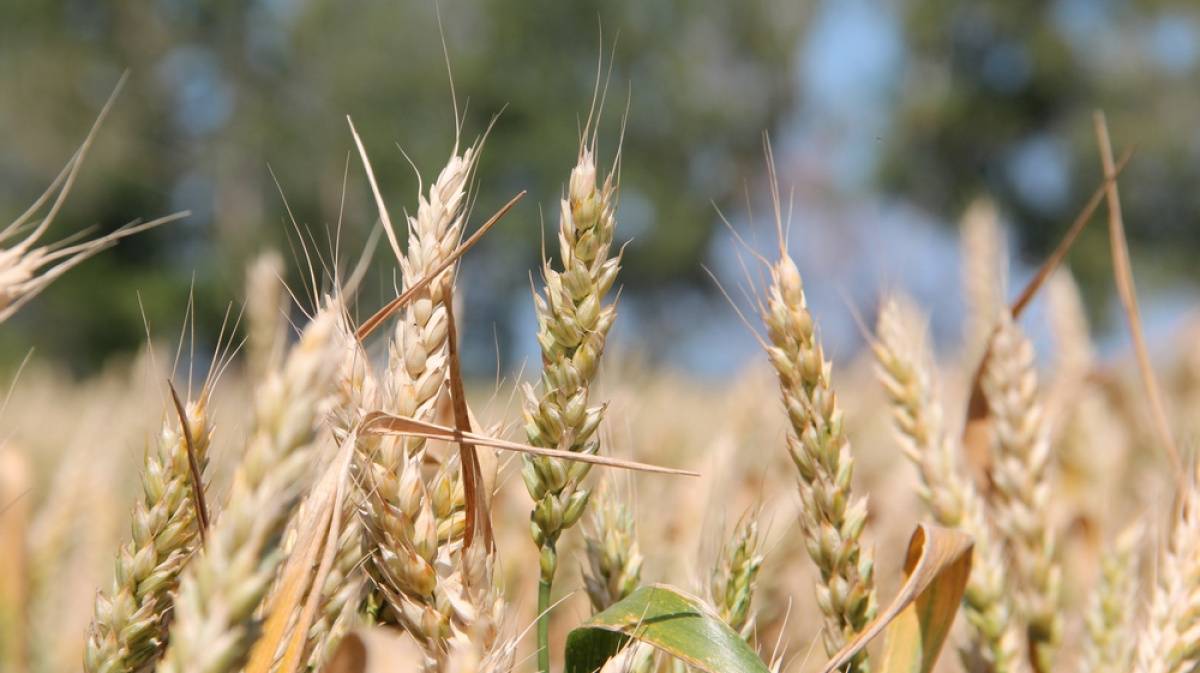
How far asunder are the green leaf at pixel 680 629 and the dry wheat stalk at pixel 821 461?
0.28 ft

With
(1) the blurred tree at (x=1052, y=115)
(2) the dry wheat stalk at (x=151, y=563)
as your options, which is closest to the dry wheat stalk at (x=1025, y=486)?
(2) the dry wheat stalk at (x=151, y=563)

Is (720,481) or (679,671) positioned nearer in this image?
(679,671)

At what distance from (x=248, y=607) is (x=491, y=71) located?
19954 mm

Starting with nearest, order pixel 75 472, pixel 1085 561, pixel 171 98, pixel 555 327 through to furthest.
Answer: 1. pixel 555 327
2. pixel 75 472
3. pixel 1085 561
4. pixel 171 98

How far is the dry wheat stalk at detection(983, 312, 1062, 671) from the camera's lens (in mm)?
677

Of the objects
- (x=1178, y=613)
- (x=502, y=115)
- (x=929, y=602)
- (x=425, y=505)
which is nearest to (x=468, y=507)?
(x=425, y=505)

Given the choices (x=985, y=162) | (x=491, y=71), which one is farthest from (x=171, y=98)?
(x=985, y=162)

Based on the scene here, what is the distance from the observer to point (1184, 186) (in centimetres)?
1539

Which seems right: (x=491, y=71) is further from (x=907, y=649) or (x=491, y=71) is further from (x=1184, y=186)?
(x=907, y=649)

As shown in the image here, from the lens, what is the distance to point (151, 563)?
1.33 feet

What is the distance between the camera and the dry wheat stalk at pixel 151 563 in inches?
15.9

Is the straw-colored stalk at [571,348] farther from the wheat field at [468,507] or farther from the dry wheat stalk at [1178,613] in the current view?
the dry wheat stalk at [1178,613]

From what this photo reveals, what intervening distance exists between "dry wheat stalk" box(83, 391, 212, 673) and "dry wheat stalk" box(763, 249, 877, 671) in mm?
289

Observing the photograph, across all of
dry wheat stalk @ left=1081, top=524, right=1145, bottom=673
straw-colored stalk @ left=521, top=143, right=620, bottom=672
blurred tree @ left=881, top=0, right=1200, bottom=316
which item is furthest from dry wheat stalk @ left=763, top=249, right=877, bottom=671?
blurred tree @ left=881, top=0, right=1200, bottom=316
